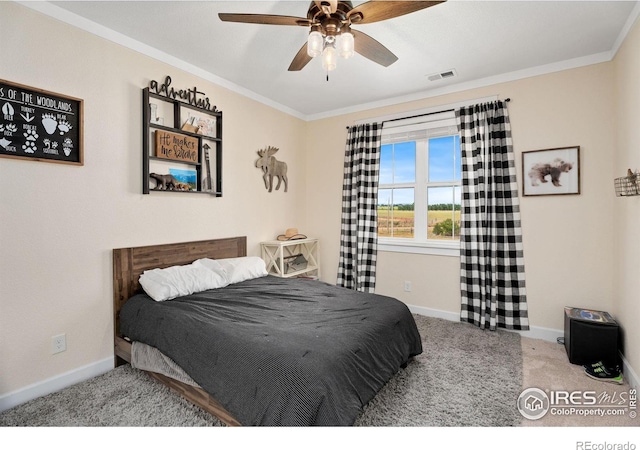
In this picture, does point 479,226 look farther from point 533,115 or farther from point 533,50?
point 533,50

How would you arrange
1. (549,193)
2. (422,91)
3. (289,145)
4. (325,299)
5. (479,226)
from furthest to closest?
(289,145) → (422,91) → (479,226) → (549,193) → (325,299)

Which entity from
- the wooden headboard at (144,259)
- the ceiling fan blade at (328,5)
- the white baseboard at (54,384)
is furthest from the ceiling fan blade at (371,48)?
the white baseboard at (54,384)

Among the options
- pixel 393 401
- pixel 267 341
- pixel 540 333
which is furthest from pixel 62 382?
pixel 540 333

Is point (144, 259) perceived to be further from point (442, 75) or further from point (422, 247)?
point (442, 75)

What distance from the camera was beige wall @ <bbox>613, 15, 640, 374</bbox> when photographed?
2129 mm

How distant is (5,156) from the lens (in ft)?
6.18

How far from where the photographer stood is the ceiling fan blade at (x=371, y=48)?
1856 mm

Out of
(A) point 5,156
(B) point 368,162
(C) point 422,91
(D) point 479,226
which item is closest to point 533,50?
(C) point 422,91

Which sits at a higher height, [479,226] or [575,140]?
[575,140]

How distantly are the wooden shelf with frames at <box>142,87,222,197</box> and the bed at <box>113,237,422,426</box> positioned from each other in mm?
631

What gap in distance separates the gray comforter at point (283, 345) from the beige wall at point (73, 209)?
38 centimetres

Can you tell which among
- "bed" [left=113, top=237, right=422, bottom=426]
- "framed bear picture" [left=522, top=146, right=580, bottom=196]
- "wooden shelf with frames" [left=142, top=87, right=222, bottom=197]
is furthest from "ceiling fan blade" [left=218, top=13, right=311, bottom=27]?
"framed bear picture" [left=522, top=146, right=580, bottom=196]

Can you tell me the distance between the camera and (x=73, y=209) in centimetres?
218
